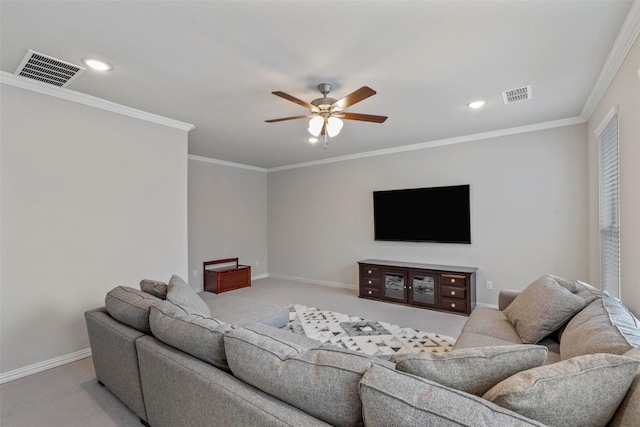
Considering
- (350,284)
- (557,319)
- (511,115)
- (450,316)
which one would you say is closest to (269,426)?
(557,319)

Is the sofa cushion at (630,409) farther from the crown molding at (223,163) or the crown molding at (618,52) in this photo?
the crown molding at (223,163)

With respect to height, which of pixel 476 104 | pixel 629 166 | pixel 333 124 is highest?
pixel 476 104

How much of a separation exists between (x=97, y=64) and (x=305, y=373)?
2758mm

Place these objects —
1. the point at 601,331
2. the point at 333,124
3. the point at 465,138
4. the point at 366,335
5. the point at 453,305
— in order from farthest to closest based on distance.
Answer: the point at 465,138 → the point at 453,305 → the point at 366,335 → the point at 333,124 → the point at 601,331

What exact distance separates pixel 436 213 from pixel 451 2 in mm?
3497

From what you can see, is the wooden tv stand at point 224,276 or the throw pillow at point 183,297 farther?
the wooden tv stand at point 224,276

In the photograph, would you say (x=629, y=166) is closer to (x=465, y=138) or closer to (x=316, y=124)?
(x=316, y=124)

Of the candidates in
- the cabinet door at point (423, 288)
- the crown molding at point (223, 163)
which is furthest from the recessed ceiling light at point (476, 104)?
the crown molding at point (223, 163)

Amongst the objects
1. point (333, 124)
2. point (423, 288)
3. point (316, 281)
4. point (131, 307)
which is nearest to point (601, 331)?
point (333, 124)

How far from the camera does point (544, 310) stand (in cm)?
211

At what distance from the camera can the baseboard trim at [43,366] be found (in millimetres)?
2585

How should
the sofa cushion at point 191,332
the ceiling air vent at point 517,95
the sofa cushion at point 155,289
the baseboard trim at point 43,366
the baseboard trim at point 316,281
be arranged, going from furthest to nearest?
the baseboard trim at point 316,281, the ceiling air vent at point 517,95, the baseboard trim at point 43,366, the sofa cushion at point 155,289, the sofa cushion at point 191,332

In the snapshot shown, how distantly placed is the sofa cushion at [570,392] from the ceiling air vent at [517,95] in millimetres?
2661

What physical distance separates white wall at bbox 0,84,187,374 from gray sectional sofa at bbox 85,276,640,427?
0.99 metres
